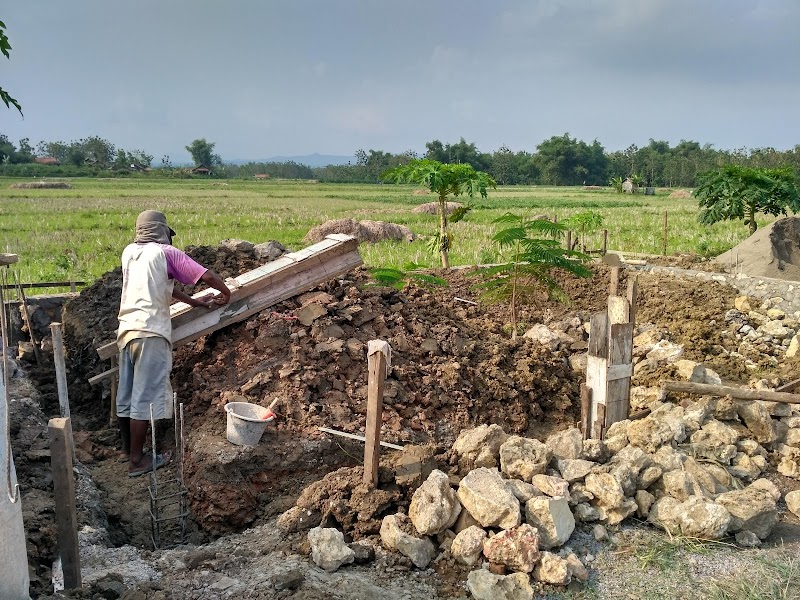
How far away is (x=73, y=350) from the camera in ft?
26.1

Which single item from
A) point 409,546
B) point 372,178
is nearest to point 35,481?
point 409,546

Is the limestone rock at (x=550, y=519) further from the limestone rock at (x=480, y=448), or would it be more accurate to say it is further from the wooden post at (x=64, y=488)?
the wooden post at (x=64, y=488)

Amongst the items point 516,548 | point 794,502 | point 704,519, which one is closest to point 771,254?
point 794,502

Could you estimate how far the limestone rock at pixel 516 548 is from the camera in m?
3.77

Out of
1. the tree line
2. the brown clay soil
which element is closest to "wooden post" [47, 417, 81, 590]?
the brown clay soil

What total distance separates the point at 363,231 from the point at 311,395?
47.2ft

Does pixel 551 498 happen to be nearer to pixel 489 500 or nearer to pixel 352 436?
pixel 489 500

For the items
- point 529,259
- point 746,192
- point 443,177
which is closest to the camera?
point 529,259

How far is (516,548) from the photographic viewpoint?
3.79 m

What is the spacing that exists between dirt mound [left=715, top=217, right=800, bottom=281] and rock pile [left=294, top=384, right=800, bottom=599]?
7.10 m

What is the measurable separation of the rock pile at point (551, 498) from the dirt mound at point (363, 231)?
14672 millimetres

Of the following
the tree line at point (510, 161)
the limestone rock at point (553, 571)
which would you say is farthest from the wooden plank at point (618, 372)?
the tree line at point (510, 161)

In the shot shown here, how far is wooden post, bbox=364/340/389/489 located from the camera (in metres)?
4.17

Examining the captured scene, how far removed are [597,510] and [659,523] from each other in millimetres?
382
